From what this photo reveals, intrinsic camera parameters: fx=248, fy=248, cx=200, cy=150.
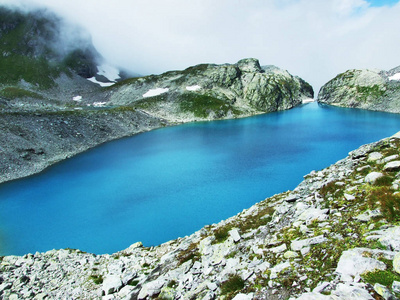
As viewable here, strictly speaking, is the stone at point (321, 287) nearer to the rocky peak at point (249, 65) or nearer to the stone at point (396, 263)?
the stone at point (396, 263)

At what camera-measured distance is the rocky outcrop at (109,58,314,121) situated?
113m

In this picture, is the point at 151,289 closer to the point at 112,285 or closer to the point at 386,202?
the point at 112,285

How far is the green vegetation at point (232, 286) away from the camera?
7.70 meters

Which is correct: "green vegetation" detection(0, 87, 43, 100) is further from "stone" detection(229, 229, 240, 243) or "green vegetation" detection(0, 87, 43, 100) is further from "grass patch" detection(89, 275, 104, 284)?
"stone" detection(229, 229, 240, 243)

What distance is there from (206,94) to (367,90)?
78707 millimetres

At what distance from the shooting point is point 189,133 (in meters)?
81.1

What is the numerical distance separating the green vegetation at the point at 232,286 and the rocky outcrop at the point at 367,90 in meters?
122

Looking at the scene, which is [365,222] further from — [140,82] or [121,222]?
[140,82]

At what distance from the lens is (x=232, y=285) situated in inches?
310

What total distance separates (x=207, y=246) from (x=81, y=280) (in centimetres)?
890

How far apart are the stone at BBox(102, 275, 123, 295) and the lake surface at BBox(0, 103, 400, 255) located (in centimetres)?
1115

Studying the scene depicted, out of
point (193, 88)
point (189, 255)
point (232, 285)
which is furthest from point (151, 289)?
point (193, 88)

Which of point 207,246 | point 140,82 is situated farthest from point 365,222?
point 140,82

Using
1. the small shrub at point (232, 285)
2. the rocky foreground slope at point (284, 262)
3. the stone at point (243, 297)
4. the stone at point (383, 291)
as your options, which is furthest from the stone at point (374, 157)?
the stone at point (243, 297)
